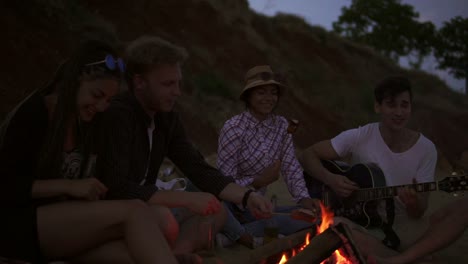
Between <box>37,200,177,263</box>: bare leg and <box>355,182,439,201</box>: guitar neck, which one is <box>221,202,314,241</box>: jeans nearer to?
<box>355,182,439,201</box>: guitar neck

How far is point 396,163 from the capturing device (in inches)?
179

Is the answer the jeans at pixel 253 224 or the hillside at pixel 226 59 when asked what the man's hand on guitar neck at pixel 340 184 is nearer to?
the jeans at pixel 253 224

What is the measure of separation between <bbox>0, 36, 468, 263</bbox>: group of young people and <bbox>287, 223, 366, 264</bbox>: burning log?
0.57m

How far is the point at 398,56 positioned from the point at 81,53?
31.5 m

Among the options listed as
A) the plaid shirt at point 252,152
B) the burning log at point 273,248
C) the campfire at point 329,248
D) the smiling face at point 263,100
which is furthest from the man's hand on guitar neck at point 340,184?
the campfire at point 329,248

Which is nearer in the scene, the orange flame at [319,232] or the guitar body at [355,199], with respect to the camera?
the orange flame at [319,232]

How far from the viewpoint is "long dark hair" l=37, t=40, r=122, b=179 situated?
271 cm

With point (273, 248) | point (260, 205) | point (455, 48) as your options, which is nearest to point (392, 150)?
point (260, 205)

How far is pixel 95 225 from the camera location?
107 inches

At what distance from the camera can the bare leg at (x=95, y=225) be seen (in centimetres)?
260

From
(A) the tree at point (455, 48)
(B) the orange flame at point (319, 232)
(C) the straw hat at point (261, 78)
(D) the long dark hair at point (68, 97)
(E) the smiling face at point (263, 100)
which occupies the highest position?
(A) the tree at point (455, 48)

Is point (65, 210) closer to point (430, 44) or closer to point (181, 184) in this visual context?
point (181, 184)

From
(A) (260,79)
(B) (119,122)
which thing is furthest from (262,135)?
(B) (119,122)

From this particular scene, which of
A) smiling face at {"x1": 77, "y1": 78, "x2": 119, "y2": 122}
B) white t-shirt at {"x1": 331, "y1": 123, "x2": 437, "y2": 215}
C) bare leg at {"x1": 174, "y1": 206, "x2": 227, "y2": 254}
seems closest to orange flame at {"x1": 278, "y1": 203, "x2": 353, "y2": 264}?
bare leg at {"x1": 174, "y1": 206, "x2": 227, "y2": 254}
